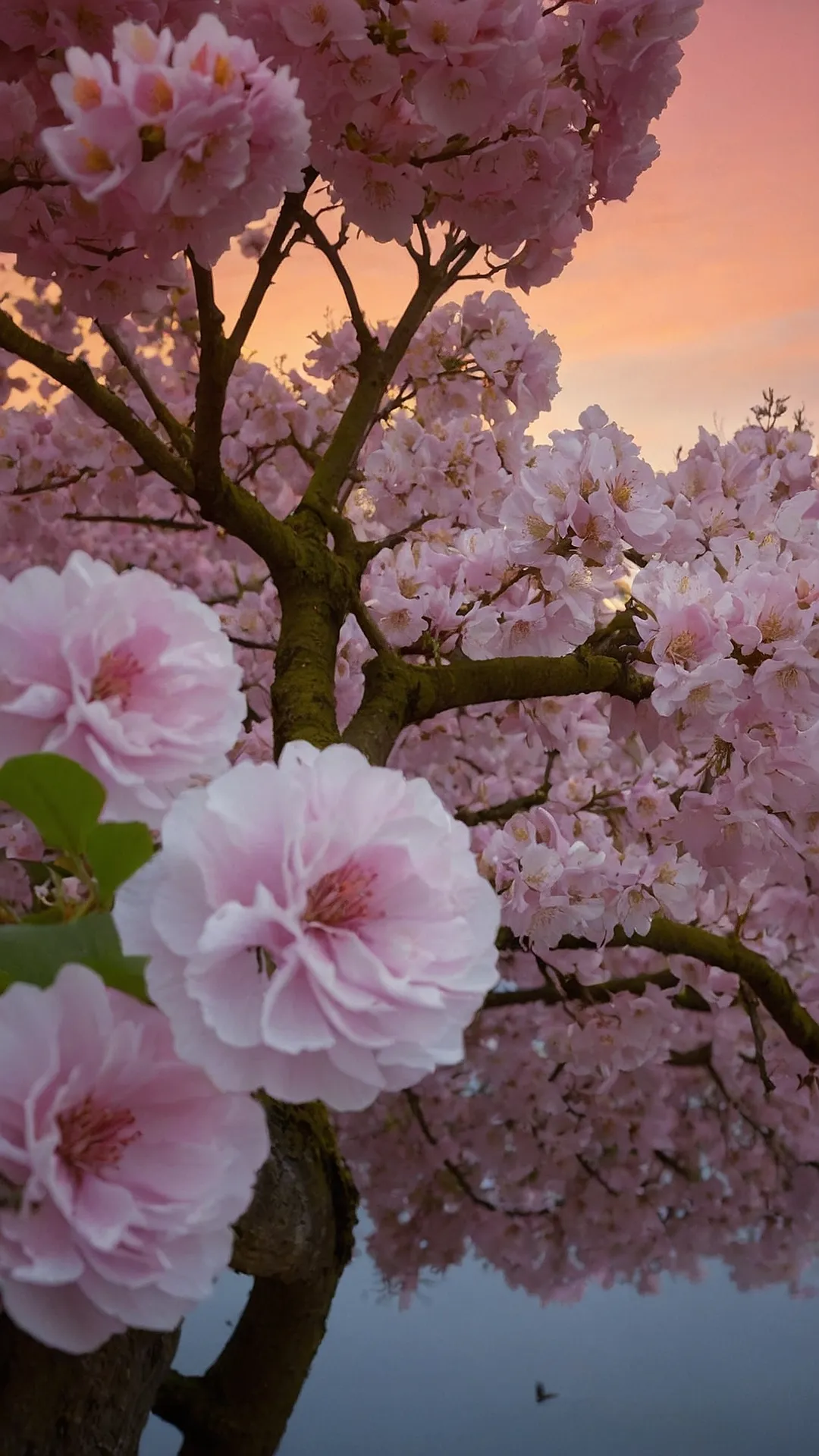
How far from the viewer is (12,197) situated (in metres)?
1.46

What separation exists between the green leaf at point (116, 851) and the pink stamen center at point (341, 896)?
0.09m

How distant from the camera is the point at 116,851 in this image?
50 centimetres

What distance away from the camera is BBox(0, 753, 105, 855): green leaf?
47 cm

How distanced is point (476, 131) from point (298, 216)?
1.28 feet

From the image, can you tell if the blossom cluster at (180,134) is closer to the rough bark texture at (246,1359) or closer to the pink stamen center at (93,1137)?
the pink stamen center at (93,1137)

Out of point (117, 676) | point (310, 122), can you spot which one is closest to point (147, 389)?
point (310, 122)

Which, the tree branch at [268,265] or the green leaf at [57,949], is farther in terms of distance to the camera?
the tree branch at [268,265]

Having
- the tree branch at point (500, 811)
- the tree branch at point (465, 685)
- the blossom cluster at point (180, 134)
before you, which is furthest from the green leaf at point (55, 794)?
the tree branch at point (500, 811)

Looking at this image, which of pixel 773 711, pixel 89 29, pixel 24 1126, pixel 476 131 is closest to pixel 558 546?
pixel 773 711

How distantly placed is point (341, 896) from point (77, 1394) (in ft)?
1.69

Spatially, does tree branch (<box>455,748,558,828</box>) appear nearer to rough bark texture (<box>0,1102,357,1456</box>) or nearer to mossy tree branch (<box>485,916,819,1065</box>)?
mossy tree branch (<box>485,916,819,1065</box>)

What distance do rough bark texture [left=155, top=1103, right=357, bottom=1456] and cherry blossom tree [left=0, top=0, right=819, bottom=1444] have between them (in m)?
0.39

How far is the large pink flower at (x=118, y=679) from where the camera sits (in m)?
0.49

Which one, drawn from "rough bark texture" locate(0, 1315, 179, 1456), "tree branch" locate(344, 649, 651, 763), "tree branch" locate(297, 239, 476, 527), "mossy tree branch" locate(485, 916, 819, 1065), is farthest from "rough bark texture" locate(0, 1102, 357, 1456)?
"tree branch" locate(297, 239, 476, 527)
